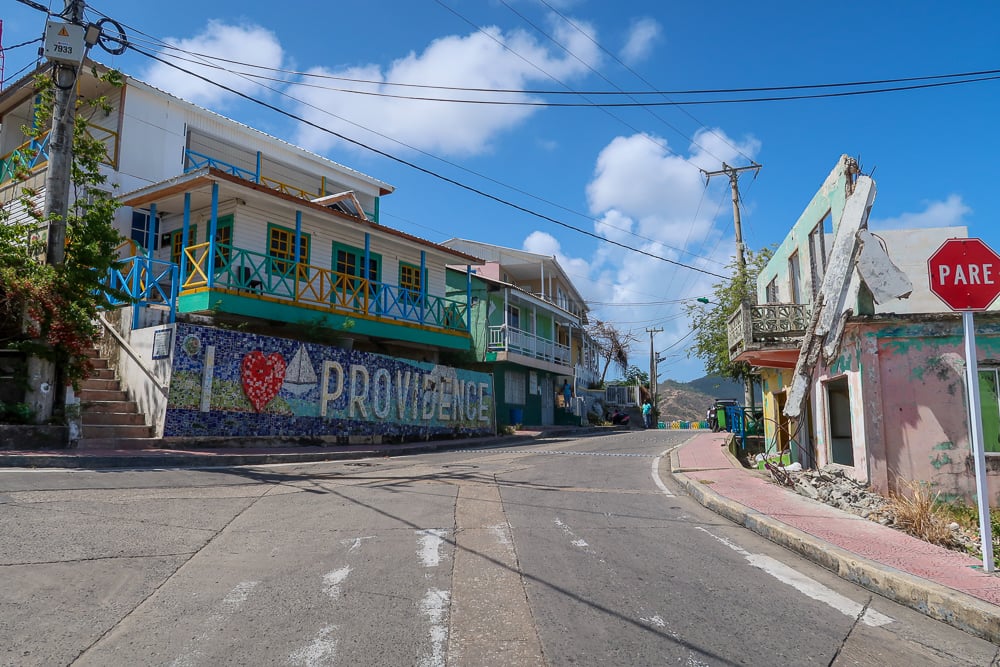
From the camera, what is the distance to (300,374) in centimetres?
1590

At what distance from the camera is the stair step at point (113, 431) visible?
12.4m

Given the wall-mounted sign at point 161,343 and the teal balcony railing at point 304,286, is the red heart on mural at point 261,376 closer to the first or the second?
the wall-mounted sign at point 161,343

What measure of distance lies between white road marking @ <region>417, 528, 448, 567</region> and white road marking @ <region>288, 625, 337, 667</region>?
173 cm

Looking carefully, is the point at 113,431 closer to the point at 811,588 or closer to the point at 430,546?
the point at 430,546

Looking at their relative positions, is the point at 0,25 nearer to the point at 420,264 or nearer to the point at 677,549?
the point at 420,264

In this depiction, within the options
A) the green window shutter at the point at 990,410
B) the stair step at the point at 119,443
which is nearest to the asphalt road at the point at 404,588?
the stair step at the point at 119,443

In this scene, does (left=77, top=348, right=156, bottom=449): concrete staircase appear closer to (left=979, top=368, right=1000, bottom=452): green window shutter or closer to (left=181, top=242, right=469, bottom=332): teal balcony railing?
(left=181, top=242, right=469, bottom=332): teal balcony railing

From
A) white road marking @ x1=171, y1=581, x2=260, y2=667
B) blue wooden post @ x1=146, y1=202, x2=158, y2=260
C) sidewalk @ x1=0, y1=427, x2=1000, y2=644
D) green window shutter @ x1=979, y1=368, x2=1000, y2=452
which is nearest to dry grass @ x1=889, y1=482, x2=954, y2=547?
sidewalk @ x1=0, y1=427, x2=1000, y2=644

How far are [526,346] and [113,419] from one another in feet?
65.2

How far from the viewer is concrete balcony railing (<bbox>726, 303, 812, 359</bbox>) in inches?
568

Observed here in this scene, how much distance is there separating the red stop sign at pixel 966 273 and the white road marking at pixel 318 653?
5686 millimetres

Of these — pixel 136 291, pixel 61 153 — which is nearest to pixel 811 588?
pixel 61 153

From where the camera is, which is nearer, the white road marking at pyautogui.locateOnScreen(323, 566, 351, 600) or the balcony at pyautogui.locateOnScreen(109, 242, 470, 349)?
the white road marking at pyautogui.locateOnScreen(323, 566, 351, 600)

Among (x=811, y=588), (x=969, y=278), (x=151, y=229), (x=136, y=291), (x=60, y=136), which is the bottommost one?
(x=811, y=588)
